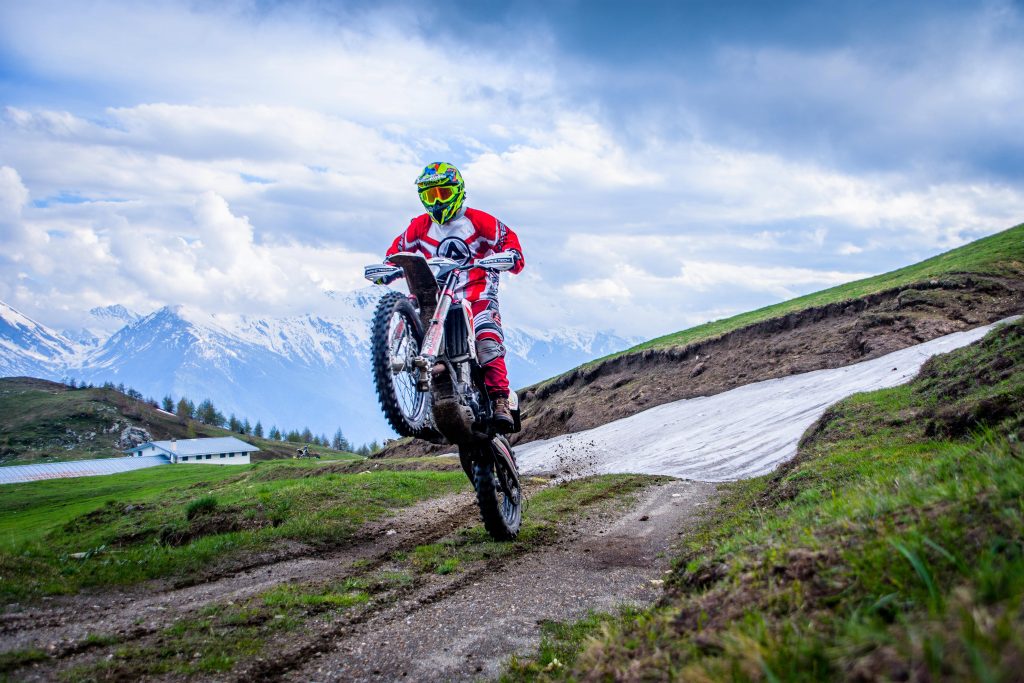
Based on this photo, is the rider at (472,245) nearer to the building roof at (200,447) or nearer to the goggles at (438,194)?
the goggles at (438,194)

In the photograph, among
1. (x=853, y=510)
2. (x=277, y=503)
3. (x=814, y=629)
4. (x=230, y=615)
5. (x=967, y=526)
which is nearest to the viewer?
(x=814, y=629)

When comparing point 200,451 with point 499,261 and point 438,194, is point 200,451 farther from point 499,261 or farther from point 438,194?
point 499,261

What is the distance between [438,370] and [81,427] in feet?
641

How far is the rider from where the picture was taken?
33.2ft

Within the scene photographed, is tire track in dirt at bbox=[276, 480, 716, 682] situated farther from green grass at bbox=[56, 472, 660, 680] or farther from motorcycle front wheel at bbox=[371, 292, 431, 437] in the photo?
motorcycle front wheel at bbox=[371, 292, 431, 437]

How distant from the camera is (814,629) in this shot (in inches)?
116

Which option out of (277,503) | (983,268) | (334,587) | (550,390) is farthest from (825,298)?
(334,587)

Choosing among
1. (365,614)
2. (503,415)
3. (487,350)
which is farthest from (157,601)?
(487,350)

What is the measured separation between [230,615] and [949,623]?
6.69 meters

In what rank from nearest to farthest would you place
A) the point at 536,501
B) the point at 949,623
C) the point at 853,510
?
1. the point at 949,623
2. the point at 853,510
3. the point at 536,501

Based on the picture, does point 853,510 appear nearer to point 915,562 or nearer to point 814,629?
point 915,562

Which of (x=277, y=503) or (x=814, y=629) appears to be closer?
(x=814, y=629)

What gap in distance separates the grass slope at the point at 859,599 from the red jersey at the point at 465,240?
5642 mm

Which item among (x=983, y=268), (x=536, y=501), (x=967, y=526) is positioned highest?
(x=983, y=268)
